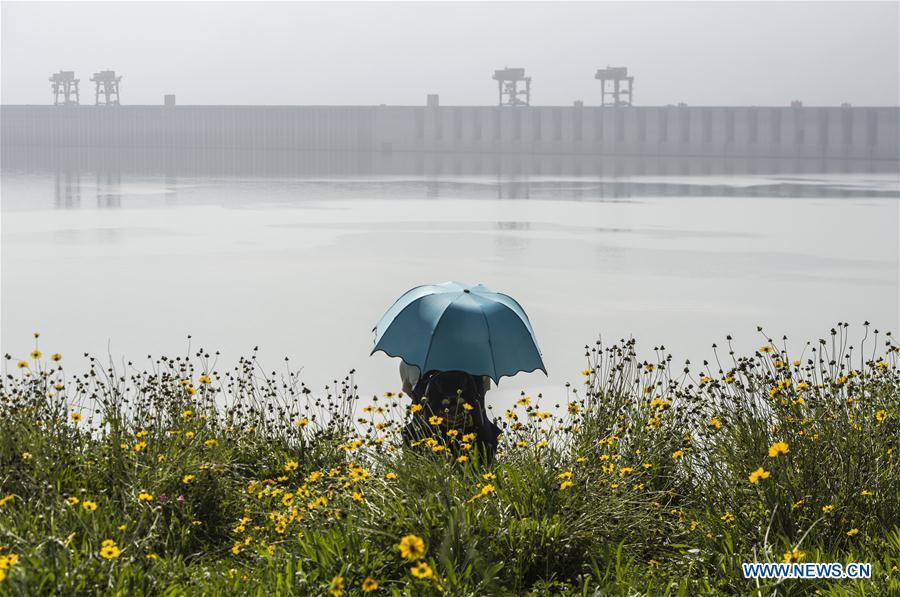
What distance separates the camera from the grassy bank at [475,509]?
3.62 m

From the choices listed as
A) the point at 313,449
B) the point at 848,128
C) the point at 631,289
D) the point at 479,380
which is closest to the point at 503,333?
the point at 479,380

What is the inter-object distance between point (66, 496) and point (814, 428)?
3.22 m

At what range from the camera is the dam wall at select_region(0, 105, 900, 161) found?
3014 inches

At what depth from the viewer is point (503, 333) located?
16.5 ft

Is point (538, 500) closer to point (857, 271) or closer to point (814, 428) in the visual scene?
point (814, 428)

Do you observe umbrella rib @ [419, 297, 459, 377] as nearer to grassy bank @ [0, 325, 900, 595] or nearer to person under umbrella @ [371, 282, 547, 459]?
person under umbrella @ [371, 282, 547, 459]

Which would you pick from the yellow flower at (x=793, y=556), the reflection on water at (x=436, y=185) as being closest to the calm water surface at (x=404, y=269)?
the reflection on water at (x=436, y=185)

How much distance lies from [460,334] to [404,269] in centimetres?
917

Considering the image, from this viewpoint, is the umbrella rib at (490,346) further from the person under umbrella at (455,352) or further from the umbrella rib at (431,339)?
the umbrella rib at (431,339)

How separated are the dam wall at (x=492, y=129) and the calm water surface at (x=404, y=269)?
51.4 meters

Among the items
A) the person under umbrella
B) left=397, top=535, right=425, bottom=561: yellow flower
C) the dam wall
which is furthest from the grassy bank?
the dam wall

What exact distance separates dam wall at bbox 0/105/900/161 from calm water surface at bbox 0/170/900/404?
5141 centimetres

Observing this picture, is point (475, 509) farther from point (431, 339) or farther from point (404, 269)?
point (404, 269)

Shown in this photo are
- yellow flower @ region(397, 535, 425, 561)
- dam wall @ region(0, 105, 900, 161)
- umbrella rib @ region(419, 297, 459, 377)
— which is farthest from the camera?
dam wall @ region(0, 105, 900, 161)
